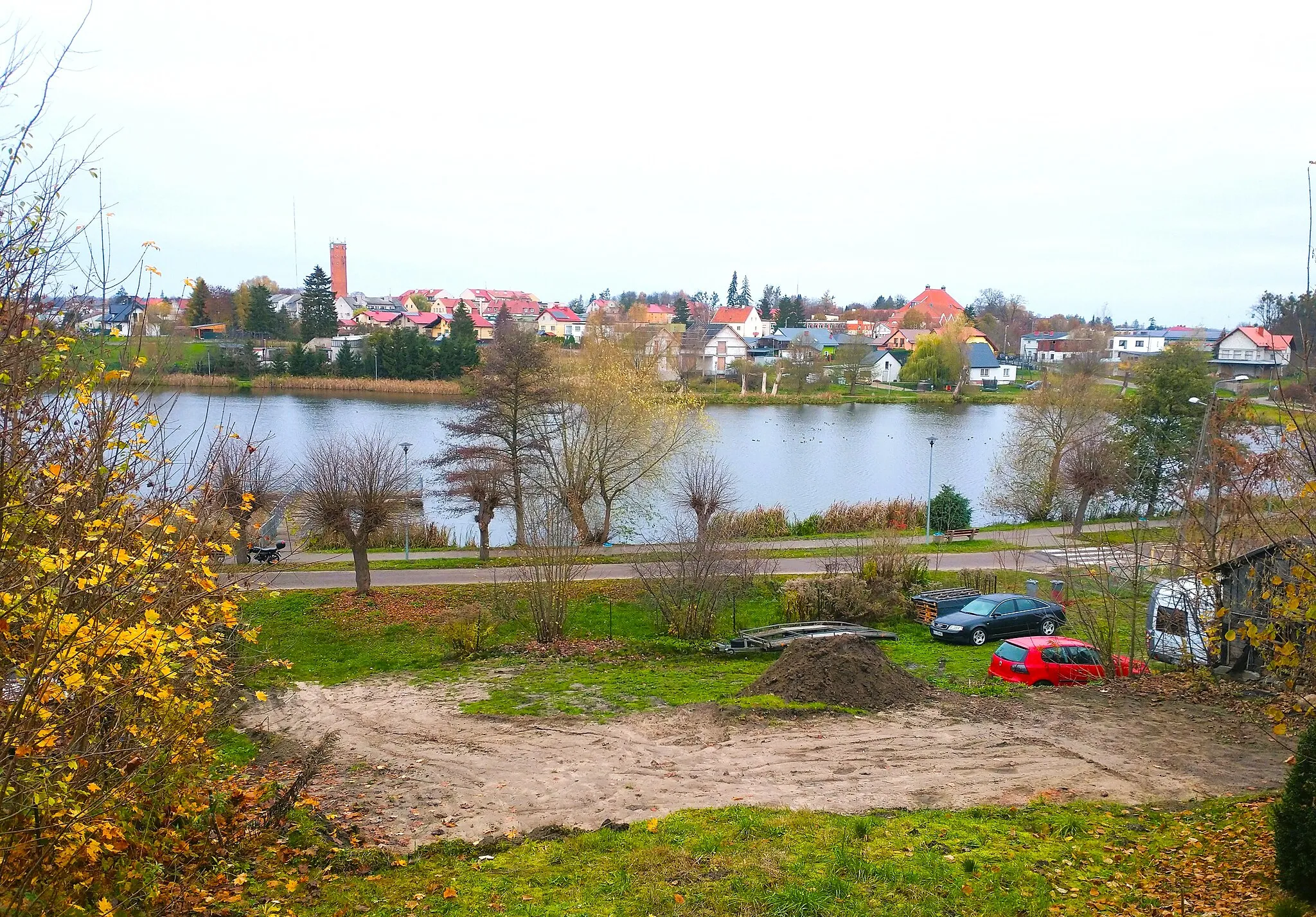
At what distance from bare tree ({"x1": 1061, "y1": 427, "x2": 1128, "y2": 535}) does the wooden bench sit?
391 cm

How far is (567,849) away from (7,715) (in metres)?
6.17

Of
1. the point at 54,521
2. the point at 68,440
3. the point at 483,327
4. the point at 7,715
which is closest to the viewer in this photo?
the point at 7,715

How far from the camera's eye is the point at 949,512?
3544 cm

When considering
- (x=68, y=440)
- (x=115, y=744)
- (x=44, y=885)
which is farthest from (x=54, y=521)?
(x=44, y=885)

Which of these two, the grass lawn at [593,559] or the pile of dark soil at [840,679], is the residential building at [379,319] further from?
the pile of dark soil at [840,679]

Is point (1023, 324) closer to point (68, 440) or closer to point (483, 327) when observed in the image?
point (483, 327)

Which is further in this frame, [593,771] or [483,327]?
[483,327]

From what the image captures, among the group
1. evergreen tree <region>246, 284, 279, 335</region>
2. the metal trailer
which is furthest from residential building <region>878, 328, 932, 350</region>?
the metal trailer

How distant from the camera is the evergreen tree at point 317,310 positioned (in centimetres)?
8844

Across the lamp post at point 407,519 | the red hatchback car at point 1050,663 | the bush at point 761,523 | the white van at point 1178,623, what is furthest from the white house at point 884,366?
the red hatchback car at point 1050,663

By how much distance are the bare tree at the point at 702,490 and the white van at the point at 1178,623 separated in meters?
9.93

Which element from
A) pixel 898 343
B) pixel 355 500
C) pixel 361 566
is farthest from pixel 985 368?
pixel 361 566

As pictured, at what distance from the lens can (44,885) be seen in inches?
229

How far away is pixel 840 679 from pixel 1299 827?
28.0 ft
